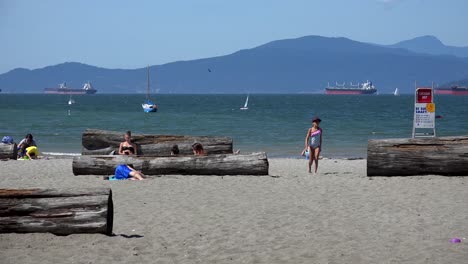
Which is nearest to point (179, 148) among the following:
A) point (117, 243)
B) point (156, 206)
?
point (156, 206)

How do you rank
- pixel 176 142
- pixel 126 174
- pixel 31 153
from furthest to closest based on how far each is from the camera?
1. pixel 31 153
2. pixel 176 142
3. pixel 126 174

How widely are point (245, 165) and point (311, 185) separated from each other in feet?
5.65

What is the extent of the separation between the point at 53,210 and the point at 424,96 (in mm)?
14147

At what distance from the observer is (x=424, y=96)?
2073cm

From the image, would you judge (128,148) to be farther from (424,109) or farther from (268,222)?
(424,109)

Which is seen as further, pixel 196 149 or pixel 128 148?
pixel 128 148

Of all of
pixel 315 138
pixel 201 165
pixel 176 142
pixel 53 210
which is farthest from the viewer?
pixel 176 142

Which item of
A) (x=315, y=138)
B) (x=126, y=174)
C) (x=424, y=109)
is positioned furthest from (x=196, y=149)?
(x=424, y=109)

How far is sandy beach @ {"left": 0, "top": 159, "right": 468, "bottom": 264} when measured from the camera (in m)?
8.37

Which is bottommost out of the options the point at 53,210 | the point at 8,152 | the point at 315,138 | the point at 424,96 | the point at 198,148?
the point at 8,152

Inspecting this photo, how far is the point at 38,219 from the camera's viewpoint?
8.70 m

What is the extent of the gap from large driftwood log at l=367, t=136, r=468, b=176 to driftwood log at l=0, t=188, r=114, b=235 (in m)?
7.88

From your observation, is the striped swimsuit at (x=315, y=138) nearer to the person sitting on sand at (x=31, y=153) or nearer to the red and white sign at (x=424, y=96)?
the red and white sign at (x=424, y=96)

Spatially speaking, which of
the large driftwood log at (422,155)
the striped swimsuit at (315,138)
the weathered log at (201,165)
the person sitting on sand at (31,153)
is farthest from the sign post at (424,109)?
the person sitting on sand at (31,153)
